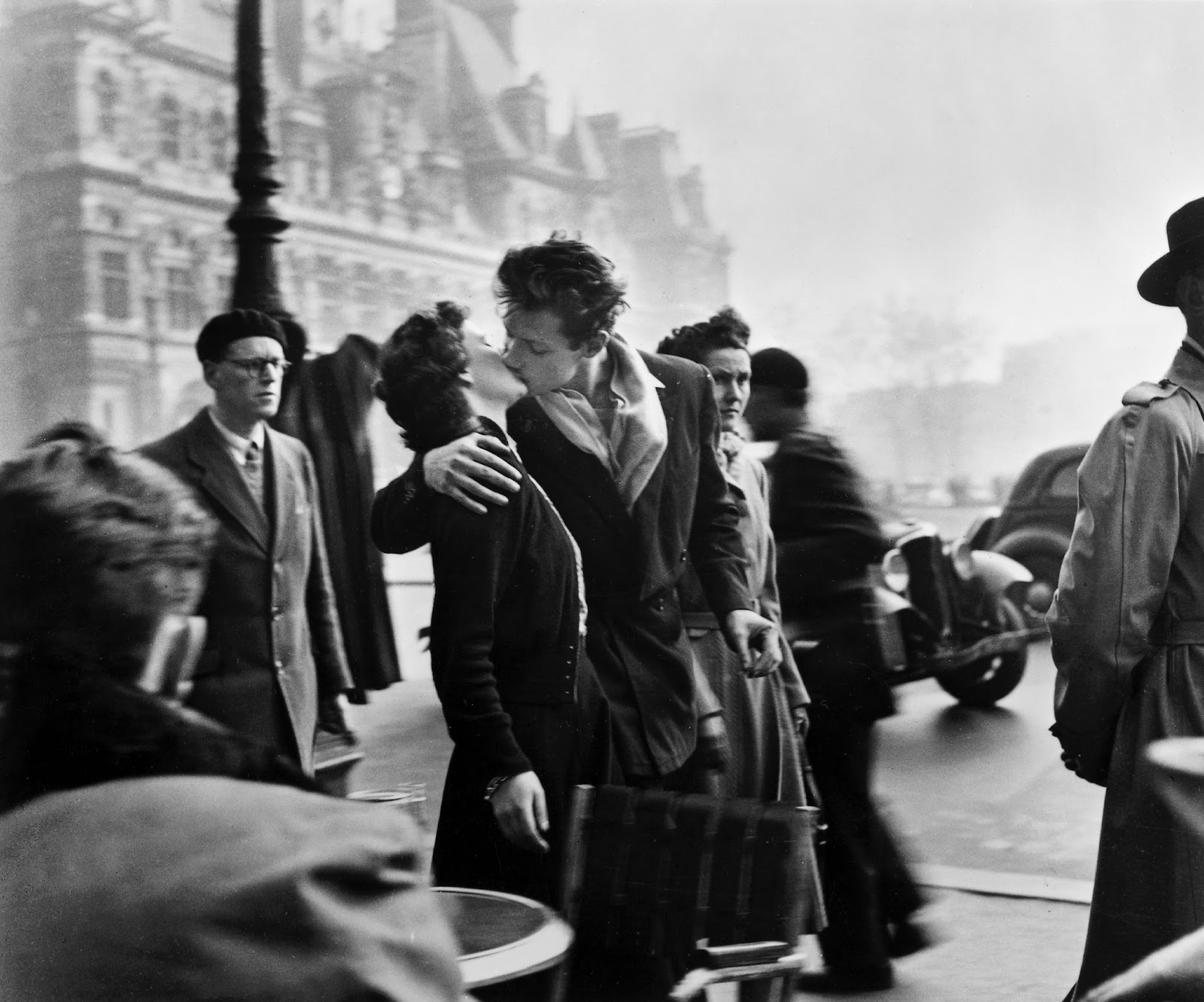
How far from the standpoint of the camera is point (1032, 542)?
10062mm

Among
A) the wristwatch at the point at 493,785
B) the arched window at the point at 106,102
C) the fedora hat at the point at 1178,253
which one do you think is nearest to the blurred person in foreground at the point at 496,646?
the wristwatch at the point at 493,785

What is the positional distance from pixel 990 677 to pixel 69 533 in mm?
7935

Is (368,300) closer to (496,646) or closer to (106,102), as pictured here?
(106,102)

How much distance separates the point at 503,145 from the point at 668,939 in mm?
2419

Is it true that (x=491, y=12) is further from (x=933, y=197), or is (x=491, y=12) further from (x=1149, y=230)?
(x=1149, y=230)

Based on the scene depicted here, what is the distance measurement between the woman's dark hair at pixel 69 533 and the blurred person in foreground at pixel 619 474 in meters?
1.81

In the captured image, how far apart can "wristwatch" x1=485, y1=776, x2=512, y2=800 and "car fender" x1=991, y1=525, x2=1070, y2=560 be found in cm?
736

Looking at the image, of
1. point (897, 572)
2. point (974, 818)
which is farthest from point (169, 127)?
point (897, 572)

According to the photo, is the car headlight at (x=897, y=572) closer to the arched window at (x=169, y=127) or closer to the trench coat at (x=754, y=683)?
the trench coat at (x=754, y=683)

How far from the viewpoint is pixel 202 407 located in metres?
3.70

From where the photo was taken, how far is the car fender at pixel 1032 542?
9.90 metres

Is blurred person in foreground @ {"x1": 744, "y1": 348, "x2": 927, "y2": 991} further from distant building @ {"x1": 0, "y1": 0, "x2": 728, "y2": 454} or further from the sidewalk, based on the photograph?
distant building @ {"x1": 0, "y1": 0, "x2": 728, "y2": 454}

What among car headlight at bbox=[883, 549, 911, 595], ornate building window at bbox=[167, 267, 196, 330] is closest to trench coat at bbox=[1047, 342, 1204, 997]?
ornate building window at bbox=[167, 267, 196, 330]

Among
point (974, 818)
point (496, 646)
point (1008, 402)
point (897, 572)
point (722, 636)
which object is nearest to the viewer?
point (496, 646)
